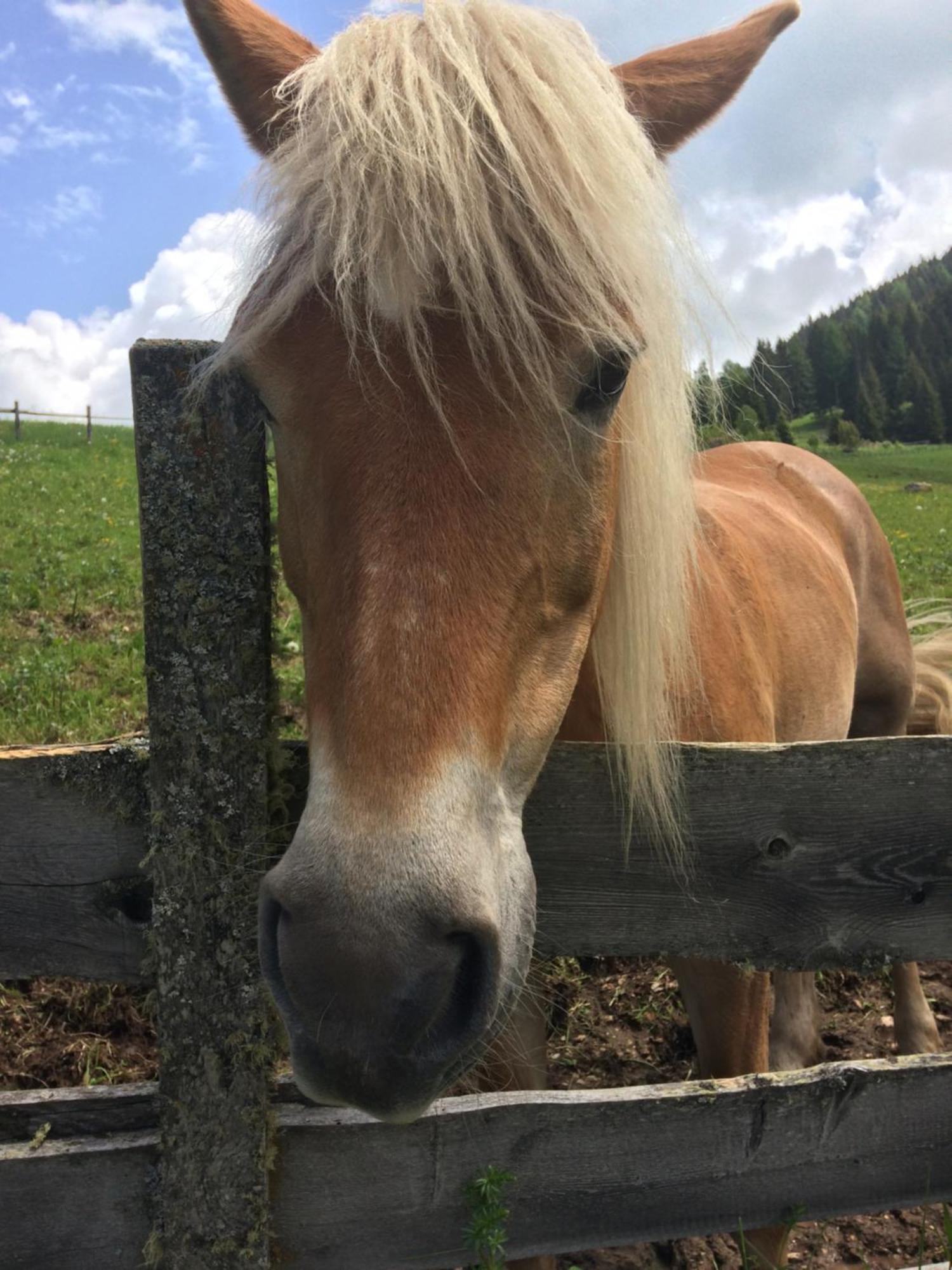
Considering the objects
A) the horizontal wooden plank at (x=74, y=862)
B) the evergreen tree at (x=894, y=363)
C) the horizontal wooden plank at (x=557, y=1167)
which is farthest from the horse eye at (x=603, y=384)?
the evergreen tree at (x=894, y=363)

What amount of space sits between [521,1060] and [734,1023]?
0.61 m

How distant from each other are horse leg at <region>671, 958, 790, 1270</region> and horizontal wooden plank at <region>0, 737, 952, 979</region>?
0.50 m

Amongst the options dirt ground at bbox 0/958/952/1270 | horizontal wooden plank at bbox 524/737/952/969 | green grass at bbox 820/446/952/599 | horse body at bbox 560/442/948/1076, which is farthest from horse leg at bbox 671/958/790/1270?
green grass at bbox 820/446/952/599

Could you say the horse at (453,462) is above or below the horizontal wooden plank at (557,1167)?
above

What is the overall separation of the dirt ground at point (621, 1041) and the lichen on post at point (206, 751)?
1047 mm

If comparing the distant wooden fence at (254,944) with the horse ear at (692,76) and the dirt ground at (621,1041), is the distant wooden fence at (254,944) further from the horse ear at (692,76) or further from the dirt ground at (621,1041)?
the horse ear at (692,76)

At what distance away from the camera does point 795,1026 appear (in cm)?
364

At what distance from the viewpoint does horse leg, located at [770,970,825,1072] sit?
3592mm

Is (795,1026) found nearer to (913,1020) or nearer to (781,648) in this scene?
(913,1020)

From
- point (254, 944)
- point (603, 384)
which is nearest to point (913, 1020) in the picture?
point (254, 944)

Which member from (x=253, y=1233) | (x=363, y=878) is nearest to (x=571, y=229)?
(x=363, y=878)

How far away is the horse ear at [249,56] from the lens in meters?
1.90

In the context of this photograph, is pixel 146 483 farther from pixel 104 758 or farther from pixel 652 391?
pixel 652 391

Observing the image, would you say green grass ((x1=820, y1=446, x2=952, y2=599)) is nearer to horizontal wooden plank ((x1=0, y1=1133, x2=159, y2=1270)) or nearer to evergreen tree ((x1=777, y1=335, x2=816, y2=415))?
evergreen tree ((x1=777, y1=335, x2=816, y2=415))
